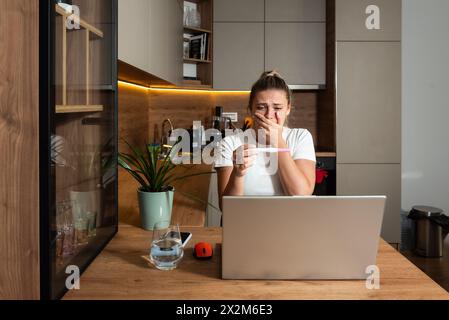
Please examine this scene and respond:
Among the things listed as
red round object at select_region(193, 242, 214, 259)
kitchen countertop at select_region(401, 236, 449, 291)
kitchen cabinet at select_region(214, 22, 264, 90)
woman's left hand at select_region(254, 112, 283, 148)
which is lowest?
kitchen countertop at select_region(401, 236, 449, 291)

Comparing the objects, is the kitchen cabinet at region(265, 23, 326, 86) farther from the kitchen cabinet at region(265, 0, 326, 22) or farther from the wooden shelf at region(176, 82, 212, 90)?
the wooden shelf at region(176, 82, 212, 90)

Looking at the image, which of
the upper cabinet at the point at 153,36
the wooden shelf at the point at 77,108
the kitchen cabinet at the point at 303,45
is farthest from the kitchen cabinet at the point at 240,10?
the wooden shelf at the point at 77,108

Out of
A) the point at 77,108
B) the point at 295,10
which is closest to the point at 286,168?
the point at 77,108

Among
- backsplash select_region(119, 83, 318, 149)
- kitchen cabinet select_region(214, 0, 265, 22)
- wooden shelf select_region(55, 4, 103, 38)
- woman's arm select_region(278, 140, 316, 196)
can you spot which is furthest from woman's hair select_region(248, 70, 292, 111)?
backsplash select_region(119, 83, 318, 149)

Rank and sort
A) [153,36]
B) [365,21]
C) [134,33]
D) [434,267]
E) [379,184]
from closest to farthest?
[134,33] → [153,36] → [434,267] → [365,21] → [379,184]

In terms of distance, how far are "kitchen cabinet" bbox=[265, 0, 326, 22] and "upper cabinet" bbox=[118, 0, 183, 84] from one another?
0.81 m

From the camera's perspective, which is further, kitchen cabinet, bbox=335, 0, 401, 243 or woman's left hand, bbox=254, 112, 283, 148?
kitchen cabinet, bbox=335, 0, 401, 243

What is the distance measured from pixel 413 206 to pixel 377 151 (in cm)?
71

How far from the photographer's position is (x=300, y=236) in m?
1.13

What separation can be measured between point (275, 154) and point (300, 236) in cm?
82

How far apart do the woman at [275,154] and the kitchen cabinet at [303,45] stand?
2.16m

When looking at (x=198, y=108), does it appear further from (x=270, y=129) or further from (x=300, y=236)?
(x=300, y=236)

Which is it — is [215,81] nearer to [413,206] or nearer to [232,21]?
[232,21]

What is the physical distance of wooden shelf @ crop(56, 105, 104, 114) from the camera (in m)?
1.21
